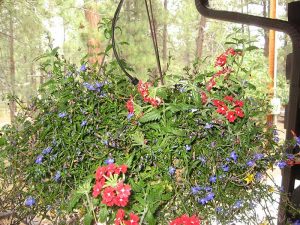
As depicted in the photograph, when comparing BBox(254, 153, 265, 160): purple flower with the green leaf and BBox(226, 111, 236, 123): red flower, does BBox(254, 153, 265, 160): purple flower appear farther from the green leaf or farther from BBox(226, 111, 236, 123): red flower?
the green leaf

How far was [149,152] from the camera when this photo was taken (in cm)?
64

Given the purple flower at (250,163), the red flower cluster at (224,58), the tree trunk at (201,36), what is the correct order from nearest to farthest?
the purple flower at (250,163), the red flower cluster at (224,58), the tree trunk at (201,36)

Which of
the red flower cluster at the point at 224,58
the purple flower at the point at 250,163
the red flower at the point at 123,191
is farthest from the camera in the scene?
the red flower cluster at the point at 224,58

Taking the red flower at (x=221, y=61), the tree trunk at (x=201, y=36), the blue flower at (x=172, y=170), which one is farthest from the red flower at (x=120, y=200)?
the tree trunk at (x=201, y=36)

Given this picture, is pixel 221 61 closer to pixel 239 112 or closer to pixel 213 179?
pixel 239 112

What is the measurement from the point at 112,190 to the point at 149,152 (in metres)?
0.11

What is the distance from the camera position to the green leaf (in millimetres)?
656

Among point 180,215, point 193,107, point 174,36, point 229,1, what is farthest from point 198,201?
point 229,1

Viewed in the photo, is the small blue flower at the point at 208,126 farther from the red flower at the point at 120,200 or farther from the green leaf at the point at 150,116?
the red flower at the point at 120,200

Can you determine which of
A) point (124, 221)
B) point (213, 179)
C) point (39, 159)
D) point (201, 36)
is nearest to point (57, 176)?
point (39, 159)

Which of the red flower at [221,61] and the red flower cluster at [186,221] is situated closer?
the red flower cluster at [186,221]

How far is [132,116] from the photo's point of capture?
68 centimetres

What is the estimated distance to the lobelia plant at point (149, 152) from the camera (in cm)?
64

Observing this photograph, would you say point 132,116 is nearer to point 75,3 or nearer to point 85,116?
point 85,116
